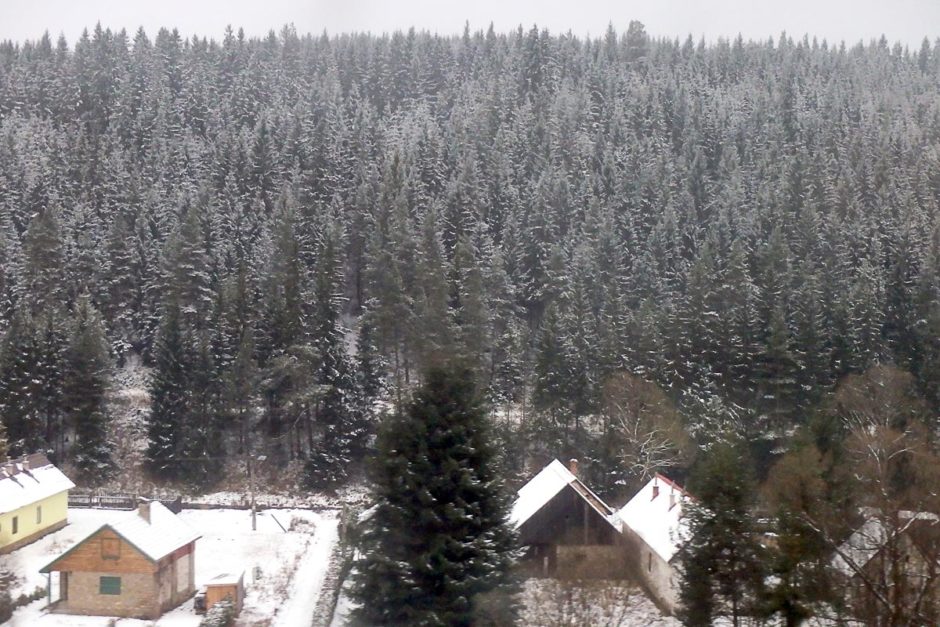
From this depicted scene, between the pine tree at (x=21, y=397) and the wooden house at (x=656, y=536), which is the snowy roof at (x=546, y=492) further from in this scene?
the pine tree at (x=21, y=397)

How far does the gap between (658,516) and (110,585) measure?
676 inches

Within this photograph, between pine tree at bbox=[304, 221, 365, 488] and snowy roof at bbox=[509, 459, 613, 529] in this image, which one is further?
pine tree at bbox=[304, 221, 365, 488]

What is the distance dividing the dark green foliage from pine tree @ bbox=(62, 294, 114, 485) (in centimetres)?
3560

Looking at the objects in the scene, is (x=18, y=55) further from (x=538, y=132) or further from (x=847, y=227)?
(x=847, y=227)

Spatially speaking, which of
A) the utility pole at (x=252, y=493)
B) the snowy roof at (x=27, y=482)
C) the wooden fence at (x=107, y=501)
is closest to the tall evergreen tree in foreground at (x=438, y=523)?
the utility pole at (x=252, y=493)

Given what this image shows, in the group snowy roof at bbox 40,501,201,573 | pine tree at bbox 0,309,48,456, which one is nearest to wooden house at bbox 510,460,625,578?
snowy roof at bbox 40,501,201,573

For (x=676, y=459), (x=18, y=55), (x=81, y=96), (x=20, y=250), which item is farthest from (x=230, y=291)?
(x=18, y=55)

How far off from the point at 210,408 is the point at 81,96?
59802 mm

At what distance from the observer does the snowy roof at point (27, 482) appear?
35719 mm

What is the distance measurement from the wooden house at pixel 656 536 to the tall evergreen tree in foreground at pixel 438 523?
8.21 m

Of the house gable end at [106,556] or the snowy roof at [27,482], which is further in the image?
the snowy roof at [27,482]

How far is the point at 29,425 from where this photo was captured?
48.9 meters

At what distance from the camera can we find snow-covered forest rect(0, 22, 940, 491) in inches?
1950

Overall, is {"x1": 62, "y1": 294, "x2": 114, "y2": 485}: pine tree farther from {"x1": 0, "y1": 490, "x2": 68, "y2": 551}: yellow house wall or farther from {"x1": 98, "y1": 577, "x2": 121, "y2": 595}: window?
{"x1": 98, "y1": 577, "x2": 121, "y2": 595}: window
